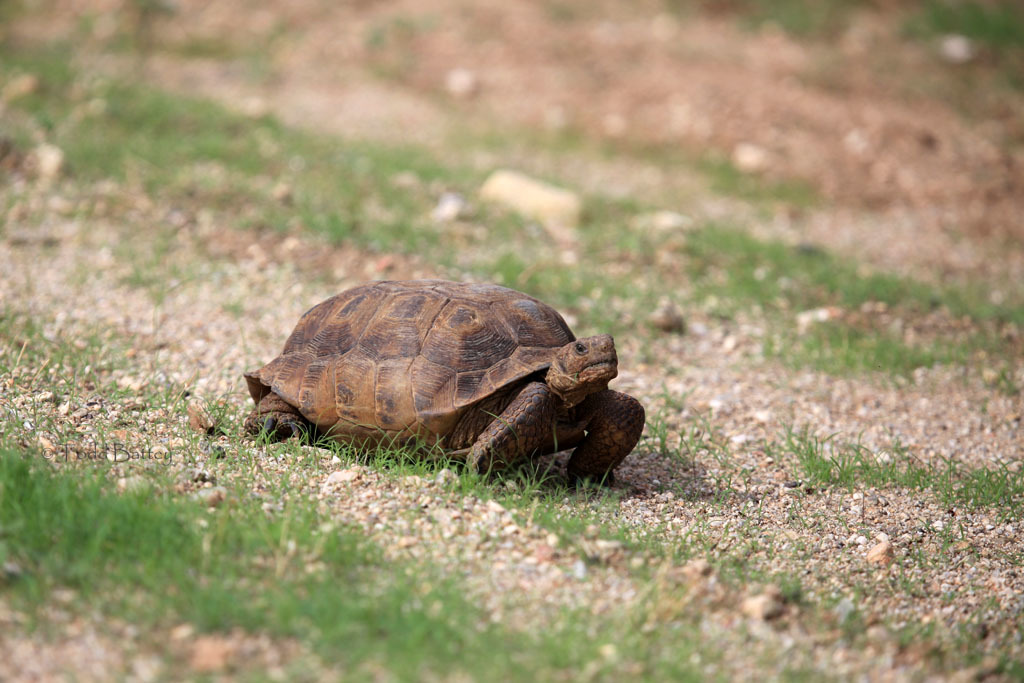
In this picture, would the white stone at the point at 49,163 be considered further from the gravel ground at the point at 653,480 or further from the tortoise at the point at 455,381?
the tortoise at the point at 455,381

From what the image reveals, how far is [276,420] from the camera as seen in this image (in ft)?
12.3

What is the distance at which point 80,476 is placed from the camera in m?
3.11

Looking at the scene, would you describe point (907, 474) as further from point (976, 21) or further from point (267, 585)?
point (976, 21)

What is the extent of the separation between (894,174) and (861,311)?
3.72m

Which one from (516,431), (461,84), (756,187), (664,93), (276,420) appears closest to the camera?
(516,431)

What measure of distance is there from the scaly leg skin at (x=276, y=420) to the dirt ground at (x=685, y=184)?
47 centimetres

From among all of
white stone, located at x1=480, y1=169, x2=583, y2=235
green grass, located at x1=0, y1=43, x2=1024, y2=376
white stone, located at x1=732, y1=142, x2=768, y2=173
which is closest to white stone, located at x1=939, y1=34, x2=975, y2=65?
white stone, located at x1=732, y1=142, x2=768, y2=173

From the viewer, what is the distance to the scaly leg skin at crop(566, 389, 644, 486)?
3627 mm

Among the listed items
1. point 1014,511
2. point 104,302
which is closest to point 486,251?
point 104,302

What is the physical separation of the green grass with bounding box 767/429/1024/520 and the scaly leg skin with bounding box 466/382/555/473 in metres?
1.35

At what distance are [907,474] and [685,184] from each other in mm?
5457

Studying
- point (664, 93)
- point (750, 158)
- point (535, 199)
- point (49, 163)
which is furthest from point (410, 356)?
point (664, 93)

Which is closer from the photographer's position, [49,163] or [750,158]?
[49,163]

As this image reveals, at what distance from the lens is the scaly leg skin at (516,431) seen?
3.38 metres
